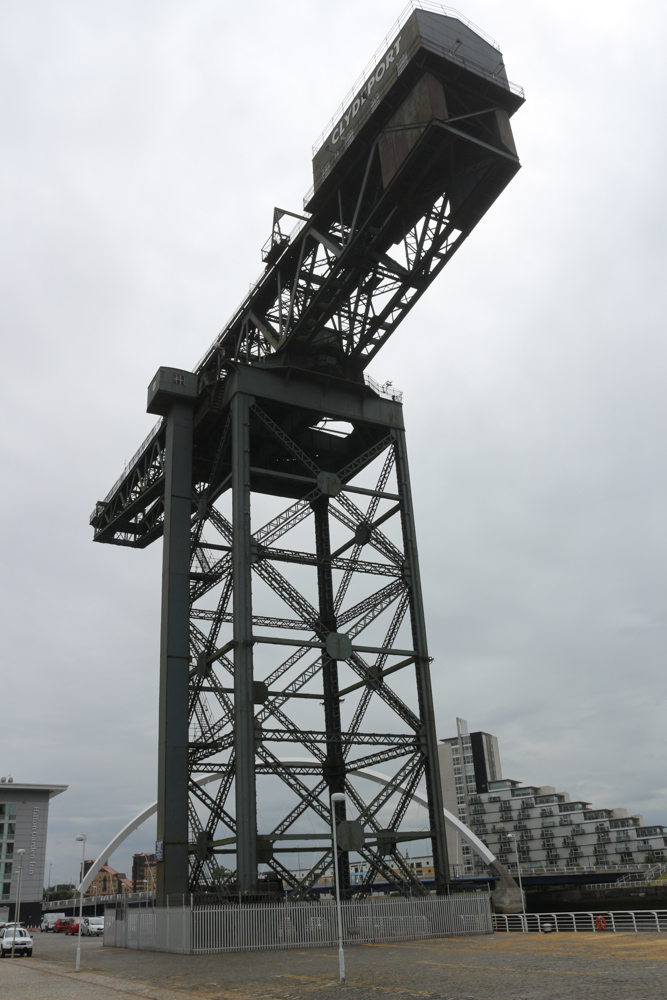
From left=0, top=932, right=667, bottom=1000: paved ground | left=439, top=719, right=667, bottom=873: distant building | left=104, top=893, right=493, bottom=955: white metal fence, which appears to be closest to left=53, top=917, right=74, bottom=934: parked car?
left=104, top=893, right=493, bottom=955: white metal fence

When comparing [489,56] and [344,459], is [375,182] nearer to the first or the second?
[489,56]

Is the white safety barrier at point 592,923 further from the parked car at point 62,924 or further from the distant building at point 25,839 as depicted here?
the distant building at point 25,839

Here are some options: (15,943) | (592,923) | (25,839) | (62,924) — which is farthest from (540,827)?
(15,943)

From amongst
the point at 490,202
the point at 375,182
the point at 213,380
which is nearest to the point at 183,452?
the point at 213,380

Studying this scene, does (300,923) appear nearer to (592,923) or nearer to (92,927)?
(592,923)

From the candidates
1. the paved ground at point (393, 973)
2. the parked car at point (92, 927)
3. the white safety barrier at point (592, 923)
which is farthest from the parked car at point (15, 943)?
the parked car at point (92, 927)

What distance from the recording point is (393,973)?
18250mm

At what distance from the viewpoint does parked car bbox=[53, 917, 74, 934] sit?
6447 cm

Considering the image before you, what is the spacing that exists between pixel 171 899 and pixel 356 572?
48.2 feet

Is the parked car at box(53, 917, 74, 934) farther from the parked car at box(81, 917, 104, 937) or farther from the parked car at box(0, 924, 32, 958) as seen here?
the parked car at box(0, 924, 32, 958)

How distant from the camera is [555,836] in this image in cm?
14262

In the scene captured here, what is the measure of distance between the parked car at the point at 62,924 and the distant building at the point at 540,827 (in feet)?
258

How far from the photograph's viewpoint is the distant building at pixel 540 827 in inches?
5369

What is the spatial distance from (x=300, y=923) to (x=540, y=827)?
13073 centimetres
